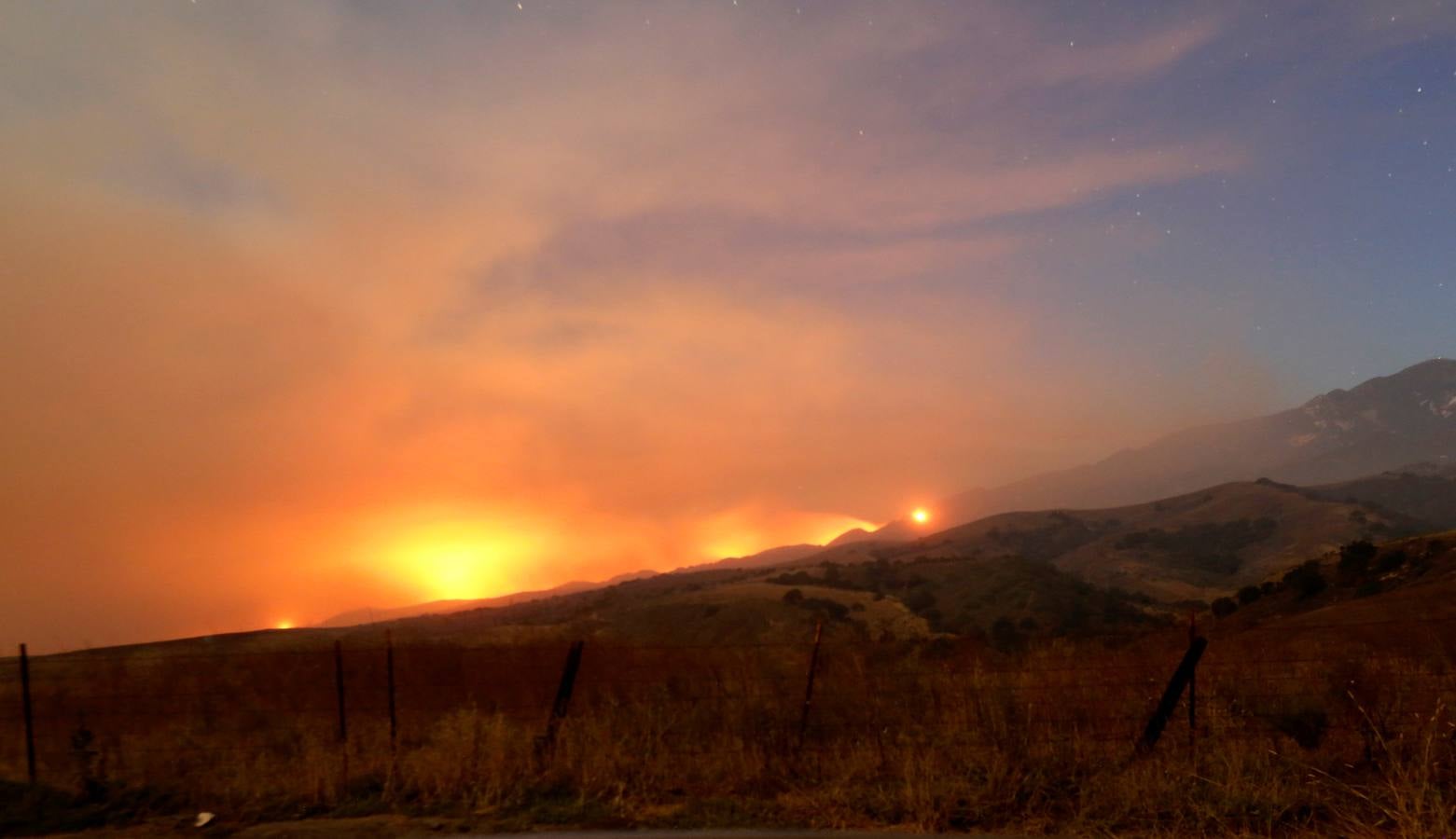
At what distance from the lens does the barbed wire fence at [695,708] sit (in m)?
10.5

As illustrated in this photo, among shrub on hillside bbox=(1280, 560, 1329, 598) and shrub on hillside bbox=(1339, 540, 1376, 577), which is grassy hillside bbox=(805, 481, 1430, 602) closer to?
shrub on hillside bbox=(1280, 560, 1329, 598)

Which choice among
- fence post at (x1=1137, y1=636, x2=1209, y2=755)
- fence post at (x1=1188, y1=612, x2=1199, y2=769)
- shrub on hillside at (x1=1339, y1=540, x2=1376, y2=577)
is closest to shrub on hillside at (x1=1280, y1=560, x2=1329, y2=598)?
shrub on hillside at (x1=1339, y1=540, x2=1376, y2=577)

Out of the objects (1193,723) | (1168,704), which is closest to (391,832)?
(1168,704)

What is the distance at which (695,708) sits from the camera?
1284 centimetres

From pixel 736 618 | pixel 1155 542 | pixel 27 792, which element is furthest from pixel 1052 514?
pixel 27 792

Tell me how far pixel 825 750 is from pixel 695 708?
8.33 feet

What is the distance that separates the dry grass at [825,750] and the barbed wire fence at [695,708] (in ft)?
0.20

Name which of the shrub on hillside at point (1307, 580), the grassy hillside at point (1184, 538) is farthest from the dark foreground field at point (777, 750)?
the grassy hillside at point (1184, 538)

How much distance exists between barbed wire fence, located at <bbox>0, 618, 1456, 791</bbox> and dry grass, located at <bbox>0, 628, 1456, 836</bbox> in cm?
6

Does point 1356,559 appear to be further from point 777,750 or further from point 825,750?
point 777,750

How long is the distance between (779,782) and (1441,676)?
10.3 meters

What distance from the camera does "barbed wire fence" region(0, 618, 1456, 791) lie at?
10.5 metres

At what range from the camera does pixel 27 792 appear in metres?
9.82

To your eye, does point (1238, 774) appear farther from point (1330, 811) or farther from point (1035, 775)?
point (1035, 775)
